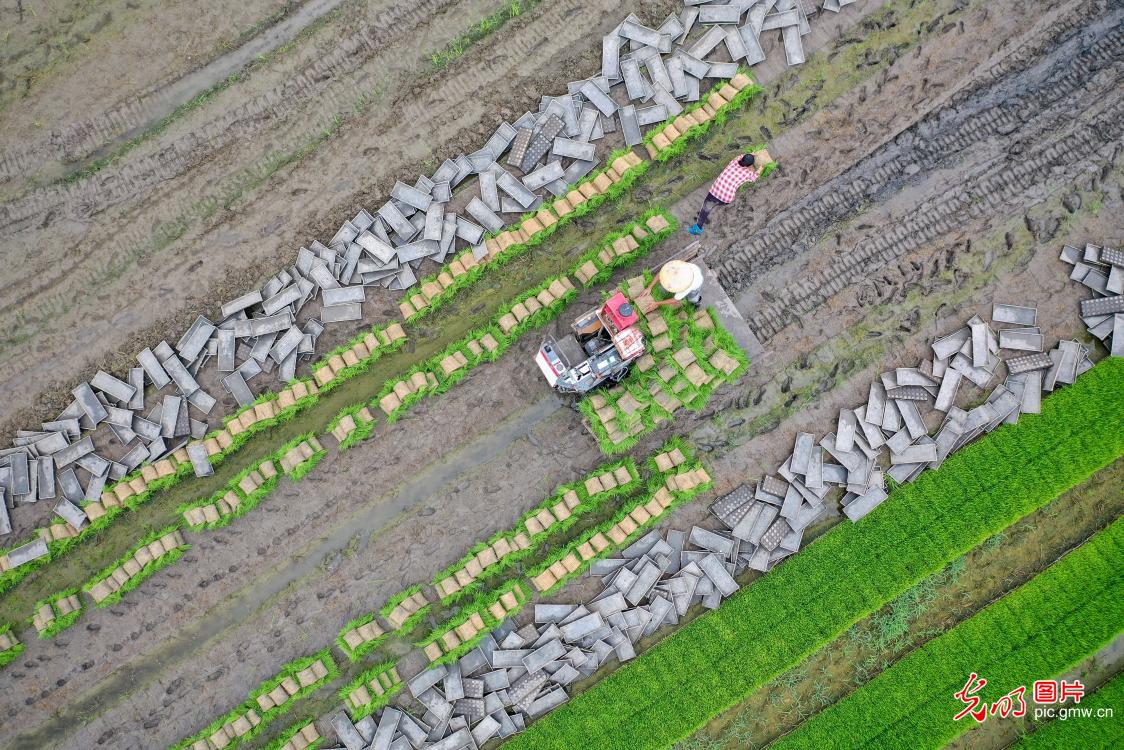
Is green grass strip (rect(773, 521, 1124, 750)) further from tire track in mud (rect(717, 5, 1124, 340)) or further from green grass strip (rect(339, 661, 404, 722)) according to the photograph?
green grass strip (rect(339, 661, 404, 722))

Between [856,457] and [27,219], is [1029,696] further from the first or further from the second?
[27,219]

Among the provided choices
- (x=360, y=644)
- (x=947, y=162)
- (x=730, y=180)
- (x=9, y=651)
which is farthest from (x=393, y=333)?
(x=947, y=162)

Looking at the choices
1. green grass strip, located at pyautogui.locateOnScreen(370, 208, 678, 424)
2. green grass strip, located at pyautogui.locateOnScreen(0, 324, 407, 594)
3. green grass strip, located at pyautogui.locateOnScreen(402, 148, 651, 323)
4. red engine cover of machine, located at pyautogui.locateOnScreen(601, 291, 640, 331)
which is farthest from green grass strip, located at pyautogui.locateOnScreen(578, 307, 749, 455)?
green grass strip, located at pyautogui.locateOnScreen(0, 324, 407, 594)

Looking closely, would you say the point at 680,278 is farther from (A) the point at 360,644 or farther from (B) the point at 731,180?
(A) the point at 360,644

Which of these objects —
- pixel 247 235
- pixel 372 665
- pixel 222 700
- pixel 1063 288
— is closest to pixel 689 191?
pixel 1063 288

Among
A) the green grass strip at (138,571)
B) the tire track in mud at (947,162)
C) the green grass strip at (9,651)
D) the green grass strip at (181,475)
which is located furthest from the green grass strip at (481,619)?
the green grass strip at (9,651)

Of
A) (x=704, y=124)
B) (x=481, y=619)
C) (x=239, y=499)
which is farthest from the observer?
(x=704, y=124)
